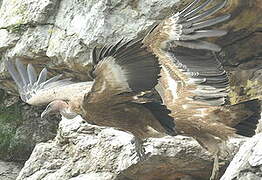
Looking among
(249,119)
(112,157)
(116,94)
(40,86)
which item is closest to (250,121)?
(249,119)

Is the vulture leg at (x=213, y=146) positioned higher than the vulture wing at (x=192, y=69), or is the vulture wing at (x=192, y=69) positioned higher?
the vulture wing at (x=192, y=69)

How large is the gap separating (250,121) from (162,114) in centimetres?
68

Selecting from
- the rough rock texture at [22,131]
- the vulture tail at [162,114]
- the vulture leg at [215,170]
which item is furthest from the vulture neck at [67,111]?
the rough rock texture at [22,131]

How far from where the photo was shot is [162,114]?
5316mm

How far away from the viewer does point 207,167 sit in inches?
228

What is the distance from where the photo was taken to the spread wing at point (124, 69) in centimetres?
471

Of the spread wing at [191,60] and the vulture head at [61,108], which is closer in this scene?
the vulture head at [61,108]

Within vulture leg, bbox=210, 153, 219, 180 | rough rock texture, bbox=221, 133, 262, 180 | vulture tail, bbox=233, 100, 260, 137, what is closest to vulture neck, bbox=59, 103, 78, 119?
vulture leg, bbox=210, 153, 219, 180

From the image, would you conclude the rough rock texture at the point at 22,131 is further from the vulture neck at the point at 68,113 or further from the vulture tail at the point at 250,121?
the vulture tail at the point at 250,121

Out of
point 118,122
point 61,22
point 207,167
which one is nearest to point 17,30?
point 61,22

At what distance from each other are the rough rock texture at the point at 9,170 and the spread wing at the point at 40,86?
4.72 ft

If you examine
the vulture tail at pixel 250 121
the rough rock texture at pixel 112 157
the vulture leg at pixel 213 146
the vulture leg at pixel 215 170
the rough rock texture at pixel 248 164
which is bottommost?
the rough rock texture at pixel 112 157

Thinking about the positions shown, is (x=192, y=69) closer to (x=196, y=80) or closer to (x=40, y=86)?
(x=196, y=80)

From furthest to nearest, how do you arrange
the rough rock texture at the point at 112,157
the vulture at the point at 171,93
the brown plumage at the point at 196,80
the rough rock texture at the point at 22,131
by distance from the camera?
the rough rock texture at the point at 22,131, the rough rock texture at the point at 112,157, the brown plumage at the point at 196,80, the vulture at the point at 171,93
